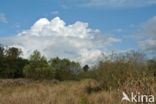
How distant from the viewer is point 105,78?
31.3ft

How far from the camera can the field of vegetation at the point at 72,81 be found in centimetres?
373

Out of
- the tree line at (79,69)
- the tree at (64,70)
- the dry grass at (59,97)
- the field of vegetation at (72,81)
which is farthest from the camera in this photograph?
the tree at (64,70)

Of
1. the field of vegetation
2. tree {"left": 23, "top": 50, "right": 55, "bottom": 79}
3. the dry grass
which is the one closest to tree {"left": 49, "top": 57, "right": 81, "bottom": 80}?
the field of vegetation

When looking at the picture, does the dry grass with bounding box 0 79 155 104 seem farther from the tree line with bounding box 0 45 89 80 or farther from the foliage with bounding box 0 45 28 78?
the foliage with bounding box 0 45 28 78

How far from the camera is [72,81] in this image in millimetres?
21594

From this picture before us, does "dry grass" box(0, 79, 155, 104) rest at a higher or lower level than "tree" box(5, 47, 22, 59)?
lower

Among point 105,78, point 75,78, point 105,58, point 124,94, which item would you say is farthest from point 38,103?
point 75,78

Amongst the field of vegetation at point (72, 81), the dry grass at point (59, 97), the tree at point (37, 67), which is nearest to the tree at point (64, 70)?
the field of vegetation at point (72, 81)

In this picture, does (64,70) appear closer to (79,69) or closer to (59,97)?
(79,69)

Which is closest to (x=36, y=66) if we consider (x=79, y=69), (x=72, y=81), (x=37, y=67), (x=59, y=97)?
(x=37, y=67)

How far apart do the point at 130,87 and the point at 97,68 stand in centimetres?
731

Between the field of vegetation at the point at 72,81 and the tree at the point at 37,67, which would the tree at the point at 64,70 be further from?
the tree at the point at 37,67

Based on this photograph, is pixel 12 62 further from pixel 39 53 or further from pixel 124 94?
pixel 124 94

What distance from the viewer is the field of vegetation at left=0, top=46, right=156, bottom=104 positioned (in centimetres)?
373
